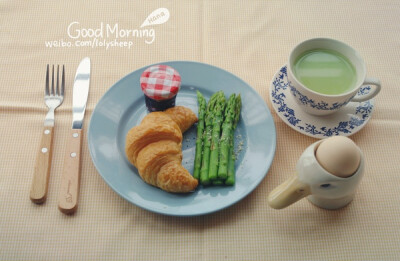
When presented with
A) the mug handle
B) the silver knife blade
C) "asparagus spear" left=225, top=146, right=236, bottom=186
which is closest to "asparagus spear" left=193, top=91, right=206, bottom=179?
"asparagus spear" left=225, top=146, right=236, bottom=186

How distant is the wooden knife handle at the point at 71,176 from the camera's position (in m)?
1.48

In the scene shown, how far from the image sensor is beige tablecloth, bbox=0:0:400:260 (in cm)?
144

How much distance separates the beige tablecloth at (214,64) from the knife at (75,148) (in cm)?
4

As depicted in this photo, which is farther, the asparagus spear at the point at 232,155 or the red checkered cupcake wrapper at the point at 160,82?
the red checkered cupcake wrapper at the point at 160,82

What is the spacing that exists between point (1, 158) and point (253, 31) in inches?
56.1

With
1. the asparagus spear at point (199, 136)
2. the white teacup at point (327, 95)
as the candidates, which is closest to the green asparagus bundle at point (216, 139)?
the asparagus spear at point (199, 136)

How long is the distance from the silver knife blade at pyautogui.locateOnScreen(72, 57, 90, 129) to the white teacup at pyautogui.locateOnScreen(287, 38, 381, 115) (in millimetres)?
970

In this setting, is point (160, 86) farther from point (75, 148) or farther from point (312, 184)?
point (312, 184)

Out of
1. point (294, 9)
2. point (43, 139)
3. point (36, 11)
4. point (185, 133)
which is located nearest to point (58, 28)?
point (36, 11)

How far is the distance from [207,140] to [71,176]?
59 cm

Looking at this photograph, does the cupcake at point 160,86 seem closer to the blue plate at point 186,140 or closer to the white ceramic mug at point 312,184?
the blue plate at point 186,140

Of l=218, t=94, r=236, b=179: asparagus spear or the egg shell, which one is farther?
l=218, t=94, r=236, b=179: asparagus spear

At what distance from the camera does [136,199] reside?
145 cm

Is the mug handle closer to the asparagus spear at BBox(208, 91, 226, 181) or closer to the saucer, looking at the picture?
the saucer
